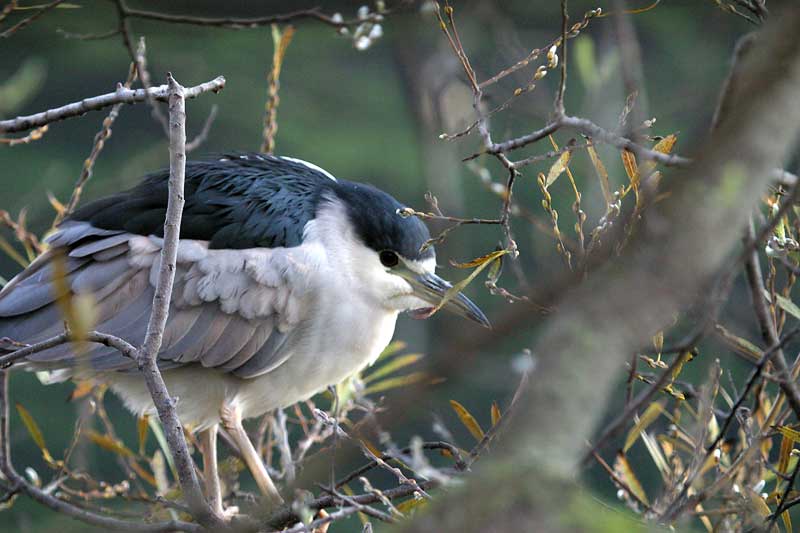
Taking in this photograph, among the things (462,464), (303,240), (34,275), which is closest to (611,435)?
(462,464)

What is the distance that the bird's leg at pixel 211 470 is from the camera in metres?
2.19

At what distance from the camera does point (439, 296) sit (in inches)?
88.8

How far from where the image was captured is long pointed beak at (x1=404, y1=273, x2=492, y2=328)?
86.8 inches

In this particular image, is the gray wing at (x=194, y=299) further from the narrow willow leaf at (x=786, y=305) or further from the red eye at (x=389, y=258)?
the narrow willow leaf at (x=786, y=305)

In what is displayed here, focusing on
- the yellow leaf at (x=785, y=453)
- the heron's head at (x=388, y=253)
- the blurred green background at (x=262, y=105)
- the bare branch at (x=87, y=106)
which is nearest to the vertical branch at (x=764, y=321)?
the yellow leaf at (x=785, y=453)

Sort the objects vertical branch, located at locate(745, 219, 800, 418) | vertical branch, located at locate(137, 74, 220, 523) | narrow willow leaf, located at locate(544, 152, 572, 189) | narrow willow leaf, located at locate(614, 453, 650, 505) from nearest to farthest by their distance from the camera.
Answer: vertical branch, located at locate(745, 219, 800, 418) < vertical branch, located at locate(137, 74, 220, 523) < narrow willow leaf, located at locate(544, 152, 572, 189) < narrow willow leaf, located at locate(614, 453, 650, 505)

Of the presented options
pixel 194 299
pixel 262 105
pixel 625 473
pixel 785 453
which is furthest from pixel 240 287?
pixel 262 105

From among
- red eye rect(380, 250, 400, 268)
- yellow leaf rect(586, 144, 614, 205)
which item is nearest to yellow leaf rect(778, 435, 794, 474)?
yellow leaf rect(586, 144, 614, 205)

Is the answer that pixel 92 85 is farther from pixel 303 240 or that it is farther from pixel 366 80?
pixel 303 240

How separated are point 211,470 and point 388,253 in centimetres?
62

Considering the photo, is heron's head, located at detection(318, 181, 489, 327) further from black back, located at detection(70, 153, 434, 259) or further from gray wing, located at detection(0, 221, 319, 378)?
gray wing, located at detection(0, 221, 319, 378)

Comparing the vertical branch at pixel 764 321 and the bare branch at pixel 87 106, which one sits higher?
the bare branch at pixel 87 106

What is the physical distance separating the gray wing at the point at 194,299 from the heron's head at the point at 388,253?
123mm

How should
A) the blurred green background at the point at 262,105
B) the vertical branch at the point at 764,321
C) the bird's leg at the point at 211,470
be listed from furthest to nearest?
the blurred green background at the point at 262,105 < the bird's leg at the point at 211,470 < the vertical branch at the point at 764,321
